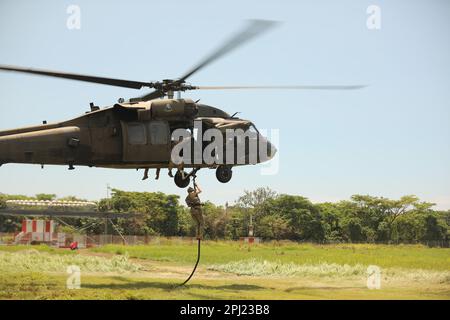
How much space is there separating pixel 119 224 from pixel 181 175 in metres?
56.8

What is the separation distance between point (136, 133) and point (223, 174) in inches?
179

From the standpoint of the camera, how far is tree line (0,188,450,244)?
79750 mm

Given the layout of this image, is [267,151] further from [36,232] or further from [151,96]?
[36,232]

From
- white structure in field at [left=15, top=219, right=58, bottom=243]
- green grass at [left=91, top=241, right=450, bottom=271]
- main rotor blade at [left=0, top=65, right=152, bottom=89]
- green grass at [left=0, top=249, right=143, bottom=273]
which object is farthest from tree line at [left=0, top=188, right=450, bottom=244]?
main rotor blade at [left=0, top=65, right=152, bottom=89]

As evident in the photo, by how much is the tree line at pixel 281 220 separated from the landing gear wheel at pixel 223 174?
168ft

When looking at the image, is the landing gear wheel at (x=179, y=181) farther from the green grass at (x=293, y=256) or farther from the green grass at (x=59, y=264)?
the green grass at (x=293, y=256)

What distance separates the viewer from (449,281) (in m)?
21.2

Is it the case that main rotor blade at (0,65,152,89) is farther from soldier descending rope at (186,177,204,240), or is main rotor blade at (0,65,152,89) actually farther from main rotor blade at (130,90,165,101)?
soldier descending rope at (186,177,204,240)

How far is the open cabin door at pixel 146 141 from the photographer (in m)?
20.9

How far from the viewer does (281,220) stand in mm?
85500

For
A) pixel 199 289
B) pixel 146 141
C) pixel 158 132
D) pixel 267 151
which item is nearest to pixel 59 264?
pixel 146 141

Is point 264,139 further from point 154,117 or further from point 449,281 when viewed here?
point 449,281
